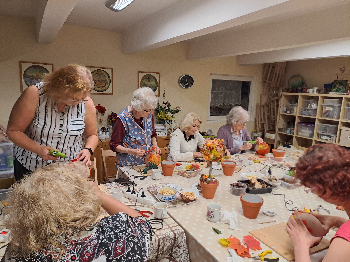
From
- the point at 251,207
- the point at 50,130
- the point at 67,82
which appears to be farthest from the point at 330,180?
the point at 50,130

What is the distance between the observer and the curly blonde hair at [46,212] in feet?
2.76

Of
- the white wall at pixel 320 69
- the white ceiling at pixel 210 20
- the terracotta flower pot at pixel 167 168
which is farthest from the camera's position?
the white wall at pixel 320 69

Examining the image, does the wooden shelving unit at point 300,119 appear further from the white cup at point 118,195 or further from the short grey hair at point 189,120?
the white cup at point 118,195

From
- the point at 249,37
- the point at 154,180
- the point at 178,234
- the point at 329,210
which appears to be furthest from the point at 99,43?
the point at 329,210

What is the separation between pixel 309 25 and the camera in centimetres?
276

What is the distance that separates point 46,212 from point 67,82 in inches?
36.6

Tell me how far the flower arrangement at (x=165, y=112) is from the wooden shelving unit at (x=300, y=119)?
2.34 m

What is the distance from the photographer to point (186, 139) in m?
2.89

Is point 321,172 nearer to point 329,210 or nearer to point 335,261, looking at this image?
point 335,261

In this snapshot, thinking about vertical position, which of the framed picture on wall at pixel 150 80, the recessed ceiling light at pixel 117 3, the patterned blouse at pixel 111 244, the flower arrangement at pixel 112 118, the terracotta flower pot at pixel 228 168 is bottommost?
the terracotta flower pot at pixel 228 168

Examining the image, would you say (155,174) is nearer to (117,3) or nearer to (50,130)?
(50,130)

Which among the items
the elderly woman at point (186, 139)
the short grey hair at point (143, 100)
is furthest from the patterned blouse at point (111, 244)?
the elderly woman at point (186, 139)

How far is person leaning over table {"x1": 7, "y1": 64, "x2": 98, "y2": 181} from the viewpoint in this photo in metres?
1.55

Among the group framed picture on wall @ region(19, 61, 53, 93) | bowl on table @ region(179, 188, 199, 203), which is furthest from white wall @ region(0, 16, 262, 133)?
bowl on table @ region(179, 188, 199, 203)
